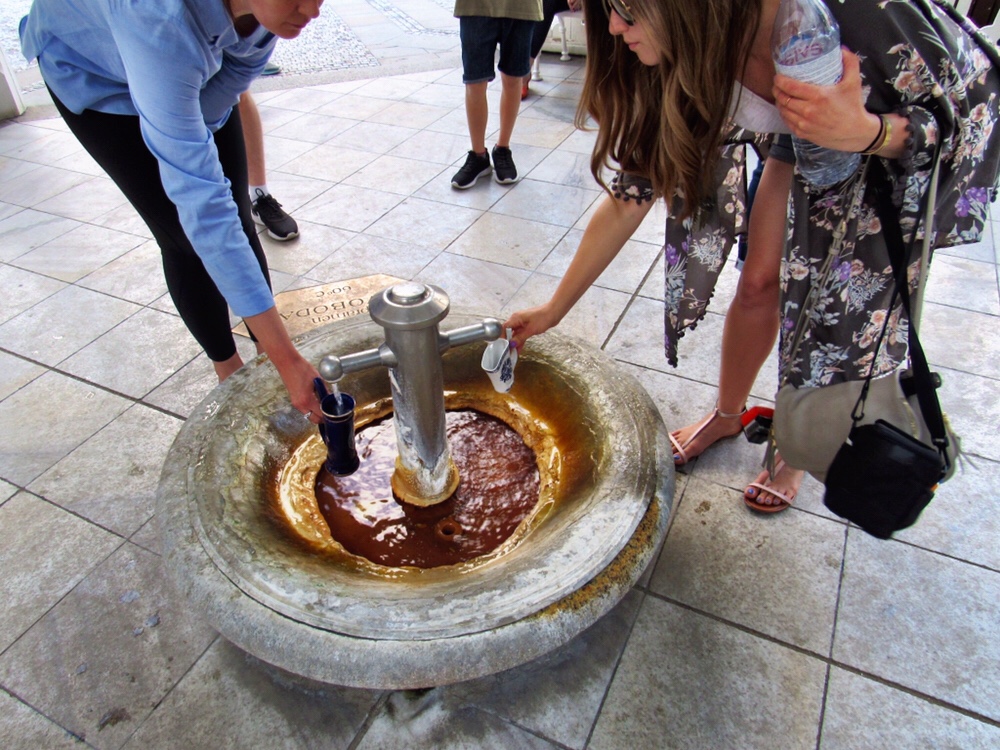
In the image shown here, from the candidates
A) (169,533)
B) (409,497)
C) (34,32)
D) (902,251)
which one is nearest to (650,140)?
(902,251)

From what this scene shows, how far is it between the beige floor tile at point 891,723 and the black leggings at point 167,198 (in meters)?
1.83

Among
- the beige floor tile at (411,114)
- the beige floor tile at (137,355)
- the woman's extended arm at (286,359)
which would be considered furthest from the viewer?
the beige floor tile at (411,114)

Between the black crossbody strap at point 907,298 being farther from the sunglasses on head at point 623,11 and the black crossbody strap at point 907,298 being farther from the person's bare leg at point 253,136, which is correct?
the person's bare leg at point 253,136

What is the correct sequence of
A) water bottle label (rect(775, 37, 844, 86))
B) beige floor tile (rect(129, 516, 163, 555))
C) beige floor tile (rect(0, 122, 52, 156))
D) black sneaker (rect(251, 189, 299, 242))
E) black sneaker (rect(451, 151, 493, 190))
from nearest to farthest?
water bottle label (rect(775, 37, 844, 86))
beige floor tile (rect(129, 516, 163, 555))
black sneaker (rect(251, 189, 299, 242))
black sneaker (rect(451, 151, 493, 190))
beige floor tile (rect(0, 122, 52, 156))

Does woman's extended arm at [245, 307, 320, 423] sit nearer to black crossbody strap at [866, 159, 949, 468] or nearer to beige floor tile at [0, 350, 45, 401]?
black crossbody strap at [866, 159, 949, 468]

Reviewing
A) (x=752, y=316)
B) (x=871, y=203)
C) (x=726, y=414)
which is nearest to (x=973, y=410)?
(x=726, y=414)

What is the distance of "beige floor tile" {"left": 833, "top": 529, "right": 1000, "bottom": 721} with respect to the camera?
1.40 meters

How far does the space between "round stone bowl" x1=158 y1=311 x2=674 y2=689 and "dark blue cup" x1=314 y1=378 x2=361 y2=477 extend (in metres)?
0.18

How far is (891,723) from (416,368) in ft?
4.00

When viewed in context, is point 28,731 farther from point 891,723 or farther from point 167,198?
point 891,723

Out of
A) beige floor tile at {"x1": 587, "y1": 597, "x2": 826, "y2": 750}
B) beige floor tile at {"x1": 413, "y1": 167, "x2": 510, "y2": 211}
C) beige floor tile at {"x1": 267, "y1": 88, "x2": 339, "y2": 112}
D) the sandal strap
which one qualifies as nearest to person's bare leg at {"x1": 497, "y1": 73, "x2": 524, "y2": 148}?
beige floor tile at {"x1": 413, "y1": 167, "x2": 510, "y2": 211}

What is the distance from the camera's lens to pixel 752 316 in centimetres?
167

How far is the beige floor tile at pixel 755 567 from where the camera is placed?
1529 mm

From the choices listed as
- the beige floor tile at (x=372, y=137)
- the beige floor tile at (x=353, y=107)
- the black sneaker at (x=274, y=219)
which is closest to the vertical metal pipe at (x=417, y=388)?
the black sneaker at (x=274, y=219)
